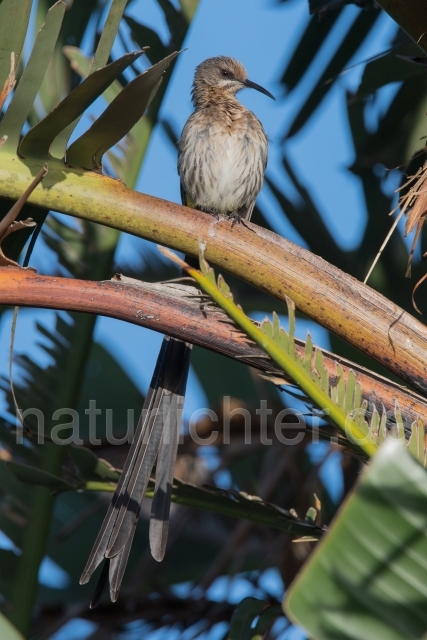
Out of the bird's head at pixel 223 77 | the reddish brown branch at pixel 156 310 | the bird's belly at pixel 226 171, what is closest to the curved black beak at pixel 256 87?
the bird's head at pixel 223 77

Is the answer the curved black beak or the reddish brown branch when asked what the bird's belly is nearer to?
the curved black beak

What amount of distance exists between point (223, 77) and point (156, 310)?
2.76m

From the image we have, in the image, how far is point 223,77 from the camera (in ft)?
13.6

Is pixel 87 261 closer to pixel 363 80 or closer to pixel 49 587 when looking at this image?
pixel 363 80

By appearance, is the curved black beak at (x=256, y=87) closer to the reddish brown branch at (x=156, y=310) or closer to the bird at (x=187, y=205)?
the bird at (x=187, y=205)

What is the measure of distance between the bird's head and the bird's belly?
20.6 inches

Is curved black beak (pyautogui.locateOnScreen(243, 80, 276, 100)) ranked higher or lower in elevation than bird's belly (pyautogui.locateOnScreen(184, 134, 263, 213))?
higher

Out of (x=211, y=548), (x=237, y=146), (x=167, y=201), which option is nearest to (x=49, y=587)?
(x=211, y=548)

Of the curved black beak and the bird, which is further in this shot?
the curved black beak

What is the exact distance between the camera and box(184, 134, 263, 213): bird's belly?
3.63 metres

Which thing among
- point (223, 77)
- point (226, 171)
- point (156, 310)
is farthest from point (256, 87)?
point (156, 310)

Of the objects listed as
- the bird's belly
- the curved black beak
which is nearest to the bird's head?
the curved black beak

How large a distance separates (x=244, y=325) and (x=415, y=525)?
1.73ft

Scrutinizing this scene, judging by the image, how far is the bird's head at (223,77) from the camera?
4070mm
